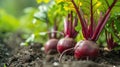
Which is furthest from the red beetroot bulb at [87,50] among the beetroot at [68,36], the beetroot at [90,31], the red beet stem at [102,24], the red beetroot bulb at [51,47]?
the red beetroot bulb at [51,47]

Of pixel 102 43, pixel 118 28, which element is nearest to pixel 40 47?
pixel 102 43

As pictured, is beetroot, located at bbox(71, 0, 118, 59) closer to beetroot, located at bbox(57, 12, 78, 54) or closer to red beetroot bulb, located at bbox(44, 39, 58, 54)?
beetroot, located at bbox(57, 12, 78, 54)

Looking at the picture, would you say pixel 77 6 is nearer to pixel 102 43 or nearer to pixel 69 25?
pixel 69 25

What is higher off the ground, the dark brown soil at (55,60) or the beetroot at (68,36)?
the beetroot at (68,36)

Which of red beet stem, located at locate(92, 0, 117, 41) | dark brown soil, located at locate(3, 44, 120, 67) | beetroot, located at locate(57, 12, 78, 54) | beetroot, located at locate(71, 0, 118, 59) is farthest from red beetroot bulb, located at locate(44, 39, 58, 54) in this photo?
red beet stem, located at locate(92, 0, 117, 41)

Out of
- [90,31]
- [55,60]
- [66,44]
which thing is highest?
[90,31]

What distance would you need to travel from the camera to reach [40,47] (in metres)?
5.87

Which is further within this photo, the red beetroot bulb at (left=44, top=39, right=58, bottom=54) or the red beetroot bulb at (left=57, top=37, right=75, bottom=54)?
the red beetroot bulb at (left=44, top=39, right=58, bottom=54)

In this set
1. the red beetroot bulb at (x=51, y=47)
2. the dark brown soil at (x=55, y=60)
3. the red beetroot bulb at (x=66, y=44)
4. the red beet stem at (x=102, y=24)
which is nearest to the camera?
the dark brown soil at (x=55, y=60)

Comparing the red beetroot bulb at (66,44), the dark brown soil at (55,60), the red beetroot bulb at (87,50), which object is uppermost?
the red beetroot bulb at (66,44)

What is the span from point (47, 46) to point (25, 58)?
38.2 inches

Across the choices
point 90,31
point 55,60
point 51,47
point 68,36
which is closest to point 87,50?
point 90,31

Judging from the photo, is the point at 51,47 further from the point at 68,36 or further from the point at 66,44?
the point at 66,44

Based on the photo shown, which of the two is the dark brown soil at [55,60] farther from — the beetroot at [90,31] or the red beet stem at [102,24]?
the red beet stem at [102,24]
